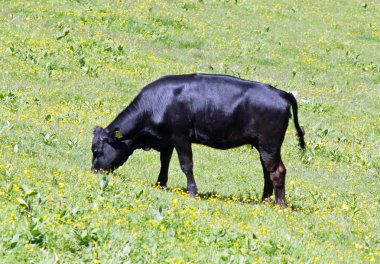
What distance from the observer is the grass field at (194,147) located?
31.2ft

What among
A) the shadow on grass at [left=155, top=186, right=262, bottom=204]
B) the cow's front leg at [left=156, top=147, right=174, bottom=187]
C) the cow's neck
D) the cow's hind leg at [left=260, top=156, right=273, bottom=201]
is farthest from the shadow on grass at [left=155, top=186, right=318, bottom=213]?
the cow's neck

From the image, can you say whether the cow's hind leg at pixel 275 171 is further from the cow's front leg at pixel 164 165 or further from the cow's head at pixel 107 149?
the cow's head at pixel 107 149

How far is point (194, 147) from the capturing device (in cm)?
1794

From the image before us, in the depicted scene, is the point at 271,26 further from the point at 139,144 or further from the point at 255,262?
the point at 255,262

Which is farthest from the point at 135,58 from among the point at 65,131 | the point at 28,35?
the point at 65,131

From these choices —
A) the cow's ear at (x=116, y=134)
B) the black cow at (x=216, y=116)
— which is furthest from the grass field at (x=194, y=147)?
the black cow at (x=216, y=116)

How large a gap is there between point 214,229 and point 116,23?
60.5 ft

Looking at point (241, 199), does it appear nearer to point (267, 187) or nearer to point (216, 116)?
point (267, 187)

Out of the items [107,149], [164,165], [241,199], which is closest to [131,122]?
[107,149]

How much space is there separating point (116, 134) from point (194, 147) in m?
4.59

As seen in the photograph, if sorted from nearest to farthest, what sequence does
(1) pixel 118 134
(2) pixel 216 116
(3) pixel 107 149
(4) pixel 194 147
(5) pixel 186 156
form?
(2) pixel 216 116, (5) pixel 186 156, (1) pixel 118 134, (3) pixel 107 149, (4) pixel 194 147

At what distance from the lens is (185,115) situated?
13.0 metres

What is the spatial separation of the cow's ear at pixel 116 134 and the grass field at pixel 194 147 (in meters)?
0.81

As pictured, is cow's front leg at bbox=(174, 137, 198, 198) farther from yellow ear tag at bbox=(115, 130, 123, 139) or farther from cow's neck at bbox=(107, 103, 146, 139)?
yellow ear tag at bbox=(115, 130, 123, 139)
